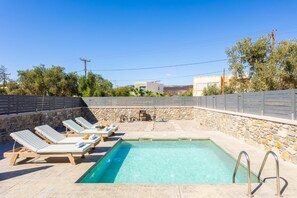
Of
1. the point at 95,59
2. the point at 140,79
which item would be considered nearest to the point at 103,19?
the point at 95,59

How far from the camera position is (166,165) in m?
7.72

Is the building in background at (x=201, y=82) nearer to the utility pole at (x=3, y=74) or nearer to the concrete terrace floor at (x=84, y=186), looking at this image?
the utility pole at (x=3, y=74)

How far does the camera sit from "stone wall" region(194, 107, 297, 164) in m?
6.44

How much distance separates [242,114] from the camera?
10.0 metres

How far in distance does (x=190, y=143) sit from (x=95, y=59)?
31.5 meters

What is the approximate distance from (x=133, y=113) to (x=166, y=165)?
15.0m

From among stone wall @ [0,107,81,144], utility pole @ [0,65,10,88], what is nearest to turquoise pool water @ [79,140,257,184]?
stone wall @ [0,107,81,144]

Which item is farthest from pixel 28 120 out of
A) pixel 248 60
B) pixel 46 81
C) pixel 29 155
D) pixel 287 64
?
pixel 46 81

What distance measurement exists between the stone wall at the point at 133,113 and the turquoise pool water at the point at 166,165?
11570 millimetres

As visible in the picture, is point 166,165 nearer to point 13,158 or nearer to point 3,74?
point 13,158

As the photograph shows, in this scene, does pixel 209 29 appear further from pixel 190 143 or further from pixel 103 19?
pixel 190 143

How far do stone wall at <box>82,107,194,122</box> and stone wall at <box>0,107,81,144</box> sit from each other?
4.57 meters

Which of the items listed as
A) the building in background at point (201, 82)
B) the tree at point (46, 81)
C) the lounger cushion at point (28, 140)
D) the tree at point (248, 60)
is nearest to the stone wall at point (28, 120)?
the lounger cushion at point (28, 140)

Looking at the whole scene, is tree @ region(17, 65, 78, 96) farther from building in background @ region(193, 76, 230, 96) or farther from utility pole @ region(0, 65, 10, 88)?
building in background @ region(193, 76, 230, 96)
